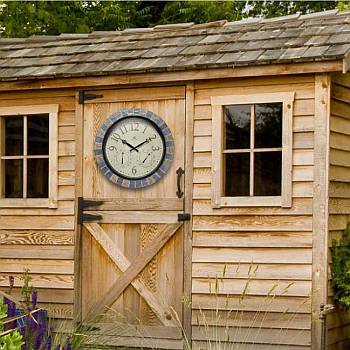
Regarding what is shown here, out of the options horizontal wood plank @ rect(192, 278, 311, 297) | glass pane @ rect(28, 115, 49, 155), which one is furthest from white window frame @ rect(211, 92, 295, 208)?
glass pane @ rect(28, 115, 49, 155)

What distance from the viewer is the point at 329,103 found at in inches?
295

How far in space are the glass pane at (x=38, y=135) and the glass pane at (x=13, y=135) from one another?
102mm

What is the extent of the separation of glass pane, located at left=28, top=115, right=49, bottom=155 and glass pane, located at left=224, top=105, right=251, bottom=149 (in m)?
1.94

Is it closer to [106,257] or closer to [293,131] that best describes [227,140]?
[293,131]

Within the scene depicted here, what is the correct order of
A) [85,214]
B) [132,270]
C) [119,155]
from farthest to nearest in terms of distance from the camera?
[85,214], [119,155], [132,270]

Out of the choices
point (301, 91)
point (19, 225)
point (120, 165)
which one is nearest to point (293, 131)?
point (301, 91)

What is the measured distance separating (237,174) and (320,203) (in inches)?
32.5

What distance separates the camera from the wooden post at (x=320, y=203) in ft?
24.3

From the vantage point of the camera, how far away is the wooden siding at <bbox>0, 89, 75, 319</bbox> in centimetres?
853

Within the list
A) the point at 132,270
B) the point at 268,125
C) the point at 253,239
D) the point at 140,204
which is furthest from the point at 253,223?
the point at 132,270

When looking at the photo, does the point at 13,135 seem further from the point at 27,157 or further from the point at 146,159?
the point at 146,159

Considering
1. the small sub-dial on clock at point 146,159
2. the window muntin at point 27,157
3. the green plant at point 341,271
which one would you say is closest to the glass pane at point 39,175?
the window muntin at point 27,157

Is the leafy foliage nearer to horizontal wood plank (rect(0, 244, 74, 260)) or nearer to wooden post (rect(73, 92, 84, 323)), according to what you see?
wooden post (rect(73, 92, 84, 323))

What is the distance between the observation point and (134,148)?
27.0 feet
